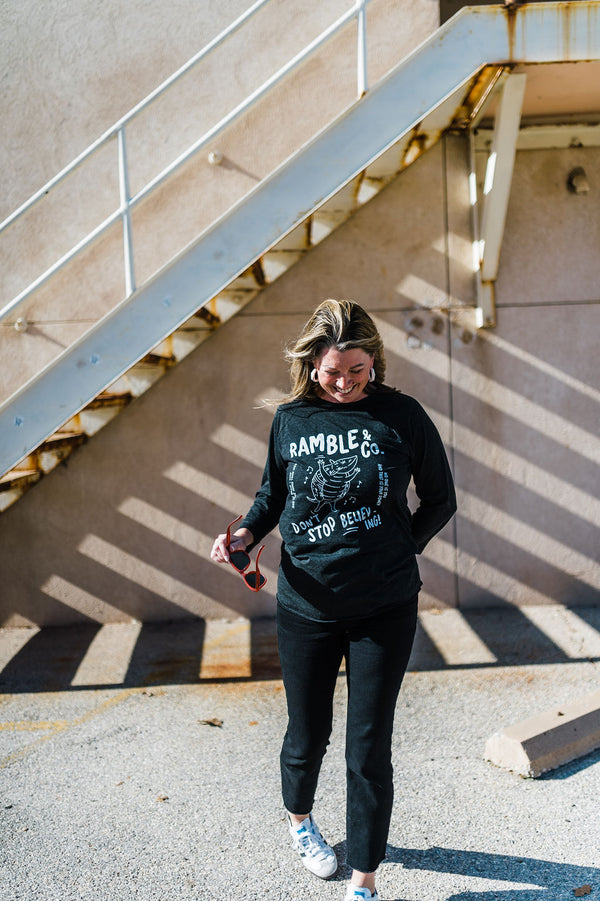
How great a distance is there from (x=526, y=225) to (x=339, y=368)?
143 inches

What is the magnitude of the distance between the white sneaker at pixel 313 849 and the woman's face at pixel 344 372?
1595mm

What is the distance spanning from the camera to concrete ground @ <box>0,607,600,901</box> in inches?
Result: 115

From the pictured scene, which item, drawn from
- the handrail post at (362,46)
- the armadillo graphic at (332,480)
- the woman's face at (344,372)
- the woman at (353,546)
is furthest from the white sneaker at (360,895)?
the handrail post at (362,46)

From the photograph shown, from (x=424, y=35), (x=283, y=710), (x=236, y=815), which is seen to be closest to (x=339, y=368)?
(x=236, y=815)

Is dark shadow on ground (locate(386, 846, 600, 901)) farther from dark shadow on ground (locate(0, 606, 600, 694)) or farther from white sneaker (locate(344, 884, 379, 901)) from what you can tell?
dark shadow on ground (locate(0, 606, 600, 694))

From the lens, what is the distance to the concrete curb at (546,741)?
352 centimetres

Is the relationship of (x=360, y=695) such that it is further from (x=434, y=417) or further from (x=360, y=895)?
(x=434, y=417)

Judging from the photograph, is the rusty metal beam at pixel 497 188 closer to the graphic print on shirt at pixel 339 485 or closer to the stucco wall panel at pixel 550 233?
the stucco wall panel at pixel 550 233

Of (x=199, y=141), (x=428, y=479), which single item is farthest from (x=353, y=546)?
(x=199, y=141)

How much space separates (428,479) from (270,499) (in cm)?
59

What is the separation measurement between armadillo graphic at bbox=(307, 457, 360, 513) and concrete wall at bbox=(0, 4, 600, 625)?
3128 mm

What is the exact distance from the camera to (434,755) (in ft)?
12.5

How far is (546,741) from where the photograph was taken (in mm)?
3562

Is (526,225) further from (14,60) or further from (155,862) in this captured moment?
(155,862)
